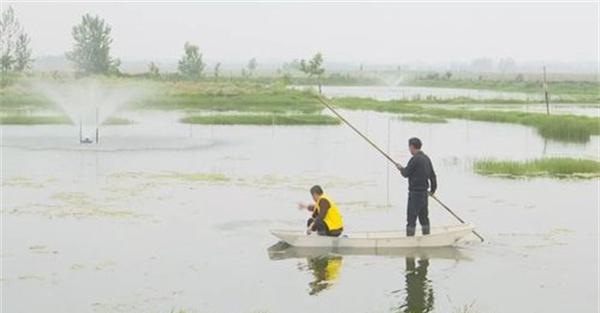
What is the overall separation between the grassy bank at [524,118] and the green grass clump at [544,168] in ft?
34.8

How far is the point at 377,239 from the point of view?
13.5m

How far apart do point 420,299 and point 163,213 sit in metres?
7.44

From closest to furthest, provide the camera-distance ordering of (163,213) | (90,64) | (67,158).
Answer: (163,213) < (67,158) < (90,64)

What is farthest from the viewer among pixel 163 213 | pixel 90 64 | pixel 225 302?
pixel 90 64

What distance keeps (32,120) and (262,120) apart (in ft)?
35.1

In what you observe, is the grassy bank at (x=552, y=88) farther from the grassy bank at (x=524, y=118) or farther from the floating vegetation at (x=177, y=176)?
the floating vegetation at (x=177, y=176)

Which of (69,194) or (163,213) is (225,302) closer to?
(163,213)

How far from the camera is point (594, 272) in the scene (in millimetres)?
12414

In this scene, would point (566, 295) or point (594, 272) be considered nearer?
point (566, 295)

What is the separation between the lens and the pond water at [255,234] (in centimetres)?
1082

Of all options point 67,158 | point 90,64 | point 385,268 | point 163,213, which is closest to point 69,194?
point 163,213

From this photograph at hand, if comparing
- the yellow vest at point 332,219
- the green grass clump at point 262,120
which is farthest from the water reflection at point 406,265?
the green grass clump at point 262,120

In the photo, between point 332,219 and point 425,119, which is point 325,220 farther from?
point 425,119

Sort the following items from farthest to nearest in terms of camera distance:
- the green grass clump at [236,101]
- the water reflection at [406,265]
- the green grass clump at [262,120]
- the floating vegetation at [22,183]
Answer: the green grass clump at [236,101]
the green grass clump at [262,120]
the floating vegetation at [22,183]
the water reflection at [406,265]
